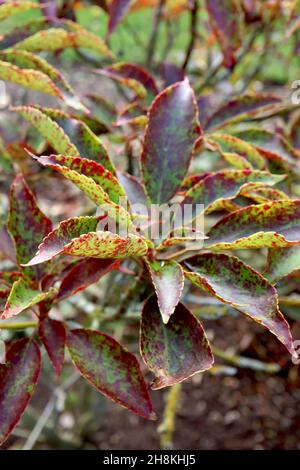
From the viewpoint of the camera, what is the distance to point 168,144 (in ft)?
3.02

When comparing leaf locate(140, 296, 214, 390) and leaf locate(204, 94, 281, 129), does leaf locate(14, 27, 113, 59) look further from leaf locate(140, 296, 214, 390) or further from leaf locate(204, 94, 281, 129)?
leaf locate(140, 296, 214, 390)

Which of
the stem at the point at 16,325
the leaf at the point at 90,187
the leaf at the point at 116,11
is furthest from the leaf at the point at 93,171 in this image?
the leaf at the point at 116,11

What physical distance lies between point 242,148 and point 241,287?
319mm

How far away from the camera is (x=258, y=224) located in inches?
32.6

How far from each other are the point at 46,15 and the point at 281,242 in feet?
2.60

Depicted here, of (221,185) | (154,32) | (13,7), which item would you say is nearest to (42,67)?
(13,7)

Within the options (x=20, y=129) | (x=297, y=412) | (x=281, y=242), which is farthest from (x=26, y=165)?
(x=297, y=412)

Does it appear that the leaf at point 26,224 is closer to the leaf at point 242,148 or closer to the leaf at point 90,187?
the leaf at point 90,187

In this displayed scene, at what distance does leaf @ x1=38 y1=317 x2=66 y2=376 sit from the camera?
0.85 meters

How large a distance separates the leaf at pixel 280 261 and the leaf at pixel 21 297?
282 mm

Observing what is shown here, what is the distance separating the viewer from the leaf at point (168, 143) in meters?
0.91

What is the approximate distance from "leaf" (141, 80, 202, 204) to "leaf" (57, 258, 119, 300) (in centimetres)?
12

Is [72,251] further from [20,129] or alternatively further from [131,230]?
[20,129]

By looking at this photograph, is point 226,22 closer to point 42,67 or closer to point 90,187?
point 42,67
